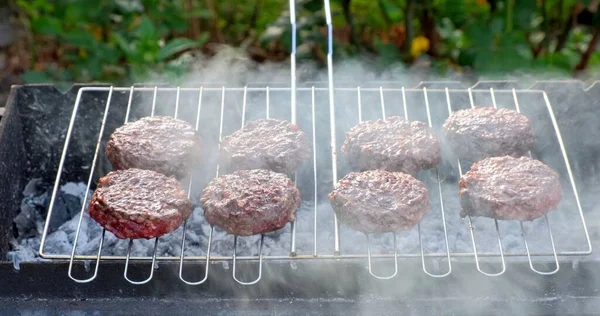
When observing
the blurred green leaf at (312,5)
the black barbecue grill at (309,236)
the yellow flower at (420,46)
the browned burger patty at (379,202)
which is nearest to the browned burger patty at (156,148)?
the black barbecue grill at (309,236)

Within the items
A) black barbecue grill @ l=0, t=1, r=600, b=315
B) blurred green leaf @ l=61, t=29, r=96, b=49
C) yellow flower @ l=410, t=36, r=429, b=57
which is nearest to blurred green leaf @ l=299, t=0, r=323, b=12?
black barbecue grill @ l=0, t=1, r=600, b=315

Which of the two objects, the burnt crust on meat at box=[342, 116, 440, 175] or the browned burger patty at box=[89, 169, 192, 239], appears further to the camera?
the burnt crust on meat at box=[342, 116, 440, 175]

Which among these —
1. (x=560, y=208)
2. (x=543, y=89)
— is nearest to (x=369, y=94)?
(x=543, y=89)

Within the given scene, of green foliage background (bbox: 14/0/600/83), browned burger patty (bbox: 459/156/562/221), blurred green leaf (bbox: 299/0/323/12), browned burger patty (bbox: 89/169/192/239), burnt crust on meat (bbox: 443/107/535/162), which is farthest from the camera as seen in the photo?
blurred green leaf (bbox: 299/0/323/12)

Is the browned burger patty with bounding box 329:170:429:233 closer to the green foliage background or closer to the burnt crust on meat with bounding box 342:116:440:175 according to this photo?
the burnt crust on meat with bounding box 342:116:440:175

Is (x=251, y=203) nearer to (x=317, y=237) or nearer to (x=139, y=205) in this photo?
(x=139, y=205)

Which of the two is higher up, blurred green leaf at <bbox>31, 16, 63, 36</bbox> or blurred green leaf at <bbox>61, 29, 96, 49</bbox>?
blurred green leaf at <bbox>61, 29, 96, 49</bbox>

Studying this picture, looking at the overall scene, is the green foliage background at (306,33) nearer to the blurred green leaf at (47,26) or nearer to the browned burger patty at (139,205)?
the blurred green leaf at (47,26)
